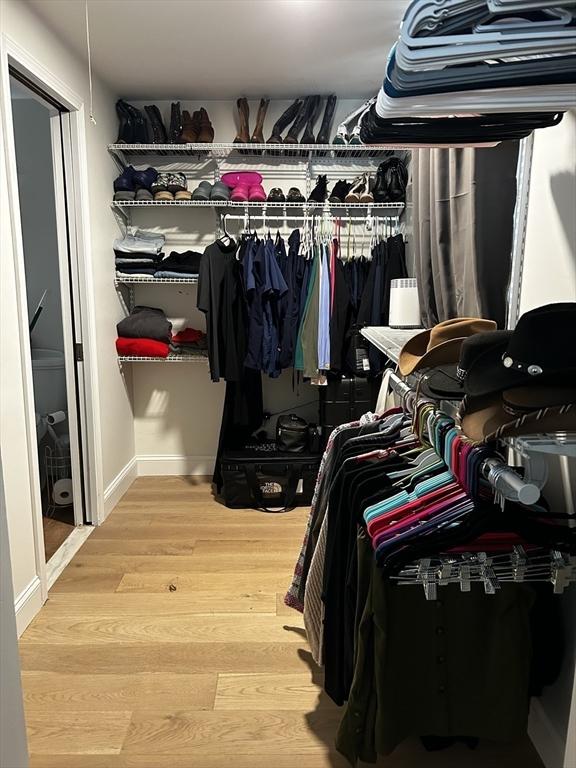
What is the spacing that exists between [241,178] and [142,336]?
119cm

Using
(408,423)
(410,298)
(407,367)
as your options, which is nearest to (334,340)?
(410,298)

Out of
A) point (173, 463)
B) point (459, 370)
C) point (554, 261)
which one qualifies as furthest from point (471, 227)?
point (173, 463)

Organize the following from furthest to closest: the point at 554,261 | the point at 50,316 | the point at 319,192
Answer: the point at 50,316, the point at 319,192, the point at 554,261

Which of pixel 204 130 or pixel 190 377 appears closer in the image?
pixel 204 130

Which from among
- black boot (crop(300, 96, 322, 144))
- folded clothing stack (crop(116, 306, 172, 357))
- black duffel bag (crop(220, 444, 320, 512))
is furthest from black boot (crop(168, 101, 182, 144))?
black duffel bag (crop(220, 444, 320, 512))

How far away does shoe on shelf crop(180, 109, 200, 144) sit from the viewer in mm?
3404

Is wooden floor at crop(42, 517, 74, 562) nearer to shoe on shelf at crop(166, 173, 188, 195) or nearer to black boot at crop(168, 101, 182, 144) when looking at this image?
shoe on shelf at crop(166, 173, 188, 195)

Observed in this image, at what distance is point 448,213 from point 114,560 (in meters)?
2.30

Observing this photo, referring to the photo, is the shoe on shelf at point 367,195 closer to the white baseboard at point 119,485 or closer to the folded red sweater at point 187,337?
the folded red sweater at point 187,337

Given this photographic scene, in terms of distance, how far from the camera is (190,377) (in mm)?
3939

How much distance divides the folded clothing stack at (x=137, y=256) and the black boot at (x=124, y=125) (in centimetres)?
60

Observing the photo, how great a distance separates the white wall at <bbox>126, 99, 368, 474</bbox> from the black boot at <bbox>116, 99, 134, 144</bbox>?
0.19 m

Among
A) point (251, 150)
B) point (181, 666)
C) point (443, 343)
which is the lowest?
point (181, 666)

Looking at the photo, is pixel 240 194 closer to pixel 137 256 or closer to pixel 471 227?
pixel 137 256
